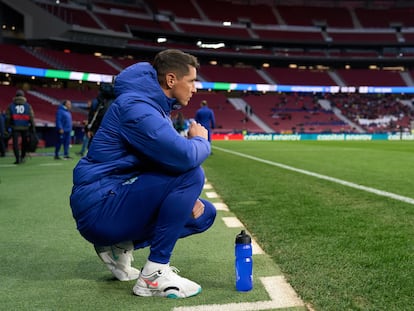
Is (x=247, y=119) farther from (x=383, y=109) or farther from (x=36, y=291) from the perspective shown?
(x=36, y=291)

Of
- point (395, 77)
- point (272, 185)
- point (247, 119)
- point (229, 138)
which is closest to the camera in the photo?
point (272, 185)

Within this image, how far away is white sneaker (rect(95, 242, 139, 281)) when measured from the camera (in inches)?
95.3

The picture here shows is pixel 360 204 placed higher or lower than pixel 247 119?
lower

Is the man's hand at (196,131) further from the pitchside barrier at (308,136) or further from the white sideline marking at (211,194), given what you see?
the pitchside barrier at (308,136)

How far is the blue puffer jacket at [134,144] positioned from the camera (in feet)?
6.76

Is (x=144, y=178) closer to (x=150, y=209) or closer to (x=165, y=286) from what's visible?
(x=150, y=209)

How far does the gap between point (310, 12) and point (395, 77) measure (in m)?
16.0

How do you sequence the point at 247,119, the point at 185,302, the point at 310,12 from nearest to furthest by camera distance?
1. the point at 185,302
2. the point at 247,119
3. the point at 310,12

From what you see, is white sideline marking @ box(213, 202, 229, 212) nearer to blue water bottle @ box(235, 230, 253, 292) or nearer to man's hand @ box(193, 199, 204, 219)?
man's hand @ box(193, 199, 204, 219)

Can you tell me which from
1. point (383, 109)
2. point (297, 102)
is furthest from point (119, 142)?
point (383, 109)

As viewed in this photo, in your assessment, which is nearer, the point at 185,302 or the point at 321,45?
the point at 185,302

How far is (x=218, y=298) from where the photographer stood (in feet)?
6.95

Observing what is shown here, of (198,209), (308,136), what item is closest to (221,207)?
(198,209)

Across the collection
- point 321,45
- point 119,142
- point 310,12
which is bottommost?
point 119,142
